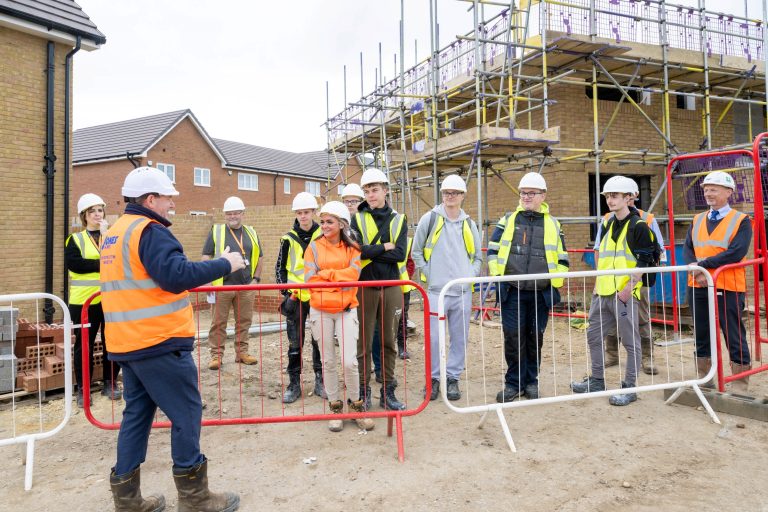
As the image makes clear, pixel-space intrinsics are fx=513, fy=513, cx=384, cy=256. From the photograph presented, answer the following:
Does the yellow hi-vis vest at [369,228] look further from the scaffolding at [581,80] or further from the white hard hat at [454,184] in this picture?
the scaffolding at [581,80]

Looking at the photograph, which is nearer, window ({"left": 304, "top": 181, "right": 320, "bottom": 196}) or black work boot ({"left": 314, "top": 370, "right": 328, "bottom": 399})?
black work boot ({"left": 314, "top": 370, "right": 328, "bottom": 399})

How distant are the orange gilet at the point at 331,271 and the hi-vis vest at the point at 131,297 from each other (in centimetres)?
149

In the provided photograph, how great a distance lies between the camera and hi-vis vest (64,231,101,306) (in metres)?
5.13

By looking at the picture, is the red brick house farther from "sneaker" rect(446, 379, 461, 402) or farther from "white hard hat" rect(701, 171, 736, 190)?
"white hard hat" rect(701, 171, 736, 190)

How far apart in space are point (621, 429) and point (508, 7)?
895 centimetres

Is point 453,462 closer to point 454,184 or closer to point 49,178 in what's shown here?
point 454,184

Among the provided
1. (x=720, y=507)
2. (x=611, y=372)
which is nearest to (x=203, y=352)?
(x=611, y=372)

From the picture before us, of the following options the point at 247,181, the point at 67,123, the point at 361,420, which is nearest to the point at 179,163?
the point at 247,181

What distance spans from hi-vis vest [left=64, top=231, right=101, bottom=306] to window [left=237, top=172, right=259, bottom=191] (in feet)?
92.6

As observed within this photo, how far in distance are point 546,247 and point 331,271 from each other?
2.00m

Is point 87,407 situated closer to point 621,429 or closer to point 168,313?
point 168,313

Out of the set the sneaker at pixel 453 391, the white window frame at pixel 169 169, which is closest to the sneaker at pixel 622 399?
the sneaker at pixel 453 391

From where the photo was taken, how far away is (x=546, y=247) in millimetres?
4699

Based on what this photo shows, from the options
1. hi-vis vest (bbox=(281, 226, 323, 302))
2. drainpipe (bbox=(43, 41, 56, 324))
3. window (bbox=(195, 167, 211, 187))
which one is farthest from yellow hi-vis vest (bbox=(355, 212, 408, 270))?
window (bbox=(195, 167, 211, 187))
